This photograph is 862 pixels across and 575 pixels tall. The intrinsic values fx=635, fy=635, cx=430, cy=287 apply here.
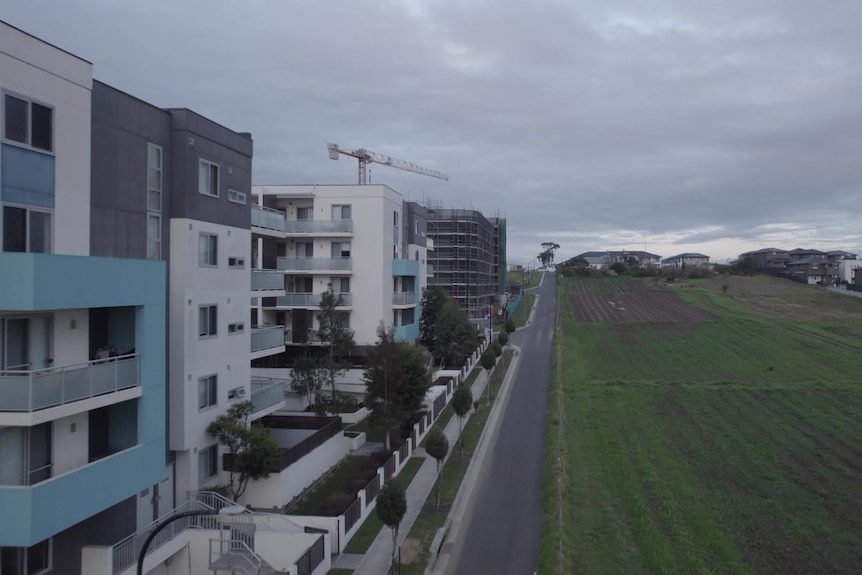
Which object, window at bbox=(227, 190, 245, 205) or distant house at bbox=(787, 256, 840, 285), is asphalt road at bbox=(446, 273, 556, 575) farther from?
distant house at bbox=(787, 256, 840, 285)

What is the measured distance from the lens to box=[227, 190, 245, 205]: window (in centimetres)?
2105

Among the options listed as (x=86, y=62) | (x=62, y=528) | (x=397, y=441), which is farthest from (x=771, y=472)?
(x=86, y=62)

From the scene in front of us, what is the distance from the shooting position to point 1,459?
1212 cm

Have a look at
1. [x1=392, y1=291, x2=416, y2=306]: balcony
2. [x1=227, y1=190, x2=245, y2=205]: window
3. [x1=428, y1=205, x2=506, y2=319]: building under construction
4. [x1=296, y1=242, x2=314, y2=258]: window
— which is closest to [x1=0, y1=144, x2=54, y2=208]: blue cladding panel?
[x1=227, y1=190, x2=245, y2=205]: window

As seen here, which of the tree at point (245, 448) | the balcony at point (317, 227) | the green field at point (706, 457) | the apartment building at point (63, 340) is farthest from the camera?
the balcony at point (317, 227)

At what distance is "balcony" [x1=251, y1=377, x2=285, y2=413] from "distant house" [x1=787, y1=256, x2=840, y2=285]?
13187 centimetres

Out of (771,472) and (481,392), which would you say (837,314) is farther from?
(771,472)

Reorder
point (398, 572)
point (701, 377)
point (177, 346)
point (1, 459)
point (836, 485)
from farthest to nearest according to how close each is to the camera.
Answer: point (701, 377)
point (836, 485)
point (177, 346)
point (398, 572)
point (1, 459)

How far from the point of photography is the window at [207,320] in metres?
19.5

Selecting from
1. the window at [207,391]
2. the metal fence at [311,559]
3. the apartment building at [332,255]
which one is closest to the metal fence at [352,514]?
the metal fence at [311,559]

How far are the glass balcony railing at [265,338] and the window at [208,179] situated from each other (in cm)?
581

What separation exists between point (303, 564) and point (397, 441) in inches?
532

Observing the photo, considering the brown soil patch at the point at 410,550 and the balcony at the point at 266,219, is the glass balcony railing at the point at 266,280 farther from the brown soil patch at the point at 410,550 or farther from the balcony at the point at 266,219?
the brown soil patch at the point at 410,550

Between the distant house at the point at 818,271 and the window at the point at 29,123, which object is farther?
the distant house at the point at 818,271
